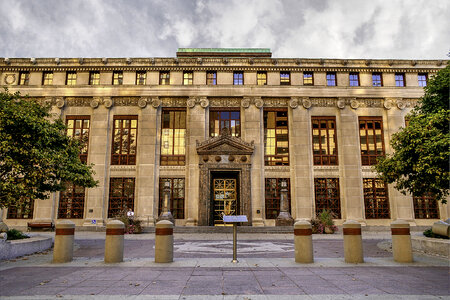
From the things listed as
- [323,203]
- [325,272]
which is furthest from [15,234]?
[323,203]

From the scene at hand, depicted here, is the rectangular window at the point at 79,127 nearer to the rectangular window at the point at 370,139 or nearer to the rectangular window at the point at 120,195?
the rectangular window at the point at 120,195

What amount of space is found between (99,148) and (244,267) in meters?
22.8

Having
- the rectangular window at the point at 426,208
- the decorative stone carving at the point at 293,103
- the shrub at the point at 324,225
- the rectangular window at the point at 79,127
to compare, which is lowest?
the shrub at the point at 324,225

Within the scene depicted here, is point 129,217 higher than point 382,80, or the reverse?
point 382,80

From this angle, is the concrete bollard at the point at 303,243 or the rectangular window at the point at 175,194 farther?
the rectangular window at the point at 175,194

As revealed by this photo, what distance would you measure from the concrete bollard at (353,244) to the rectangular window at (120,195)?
21.4 meters

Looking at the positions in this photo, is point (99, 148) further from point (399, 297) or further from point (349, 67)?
point (399, 297)

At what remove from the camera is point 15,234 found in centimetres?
1412

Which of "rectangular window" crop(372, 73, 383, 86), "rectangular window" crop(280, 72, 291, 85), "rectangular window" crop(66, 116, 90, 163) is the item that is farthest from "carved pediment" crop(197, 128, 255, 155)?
"rectangular window" crop(372, 73, 383, 86)

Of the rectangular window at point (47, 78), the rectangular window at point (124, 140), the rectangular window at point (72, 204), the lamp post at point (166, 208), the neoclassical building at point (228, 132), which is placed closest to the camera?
the lamp post at point (166, 208)

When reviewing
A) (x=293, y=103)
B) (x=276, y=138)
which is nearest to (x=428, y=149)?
(x=276, y=138)

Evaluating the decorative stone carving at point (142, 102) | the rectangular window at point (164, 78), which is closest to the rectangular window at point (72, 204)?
the decorative stone carving at point (142, 102)

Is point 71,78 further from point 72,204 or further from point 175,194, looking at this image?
point 175,194

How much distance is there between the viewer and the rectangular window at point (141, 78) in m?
29.9
